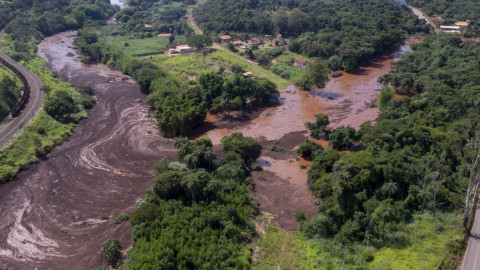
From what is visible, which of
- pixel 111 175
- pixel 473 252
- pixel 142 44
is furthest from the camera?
pixel 142 44

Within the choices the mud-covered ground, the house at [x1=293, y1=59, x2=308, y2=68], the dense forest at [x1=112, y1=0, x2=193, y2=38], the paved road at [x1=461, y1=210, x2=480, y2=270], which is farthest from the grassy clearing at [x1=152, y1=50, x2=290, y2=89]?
the paved road at [x1=461, y1=210, x2=480, y2=270]

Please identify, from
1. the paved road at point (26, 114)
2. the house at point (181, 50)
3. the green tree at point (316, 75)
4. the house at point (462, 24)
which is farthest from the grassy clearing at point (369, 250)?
the house at point (462, 24)

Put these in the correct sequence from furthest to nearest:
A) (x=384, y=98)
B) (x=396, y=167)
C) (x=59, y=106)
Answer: (x=384, y=98) < (x=59, y=106) < (x=396, y=167)

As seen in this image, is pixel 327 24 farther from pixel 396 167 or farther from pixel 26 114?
pixel 26 114

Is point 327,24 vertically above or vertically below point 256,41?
above

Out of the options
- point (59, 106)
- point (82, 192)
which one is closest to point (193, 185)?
point (82, 192)

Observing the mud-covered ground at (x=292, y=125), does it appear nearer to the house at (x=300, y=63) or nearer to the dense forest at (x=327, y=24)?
the dense forest at (x=327, y=24)

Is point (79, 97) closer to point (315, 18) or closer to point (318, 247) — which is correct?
point (318, 247)
